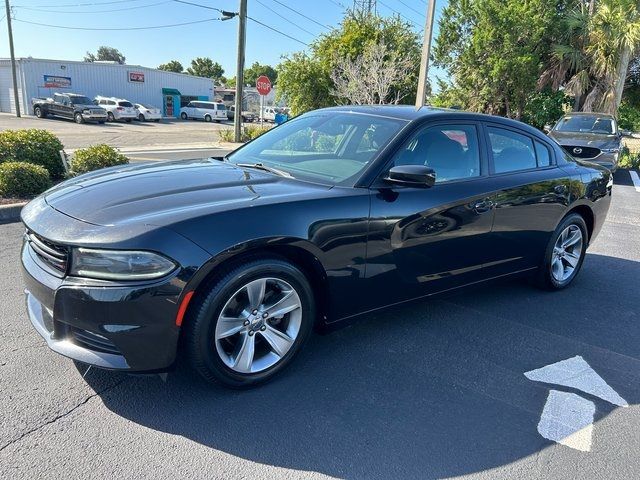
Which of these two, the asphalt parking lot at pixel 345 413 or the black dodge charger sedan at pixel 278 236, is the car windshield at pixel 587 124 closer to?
the black dodge charger sedan at pixel 278 236

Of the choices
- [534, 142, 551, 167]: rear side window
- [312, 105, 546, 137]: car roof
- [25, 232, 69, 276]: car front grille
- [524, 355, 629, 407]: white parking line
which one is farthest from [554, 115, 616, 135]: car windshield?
[25, 232, 69, 276]: car front grille

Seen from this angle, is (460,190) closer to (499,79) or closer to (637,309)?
(637,309)

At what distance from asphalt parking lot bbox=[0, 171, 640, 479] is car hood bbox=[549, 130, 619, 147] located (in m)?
10.1

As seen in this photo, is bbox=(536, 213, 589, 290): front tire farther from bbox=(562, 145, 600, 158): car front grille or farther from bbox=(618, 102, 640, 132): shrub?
bbox=(618, 102, 640, 132): shrub

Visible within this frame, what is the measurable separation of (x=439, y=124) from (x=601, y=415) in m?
2.13

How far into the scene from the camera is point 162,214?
98.9 inches

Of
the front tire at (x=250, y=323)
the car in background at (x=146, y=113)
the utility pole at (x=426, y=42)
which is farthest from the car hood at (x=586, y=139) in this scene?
the car in background at (x=146, y=113)

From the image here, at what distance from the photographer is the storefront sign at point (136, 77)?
1721 inches

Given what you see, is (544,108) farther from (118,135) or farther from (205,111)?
(205,111)

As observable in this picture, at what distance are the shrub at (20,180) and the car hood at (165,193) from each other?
13.6 feet

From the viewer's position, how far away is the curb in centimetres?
614

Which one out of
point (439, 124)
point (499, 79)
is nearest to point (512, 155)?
point (439, 124)

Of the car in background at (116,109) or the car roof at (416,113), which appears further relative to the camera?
the car in background at (116,109)

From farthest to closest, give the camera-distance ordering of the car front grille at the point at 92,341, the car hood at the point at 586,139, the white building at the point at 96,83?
1. the white building at the point at 96,83
2. the car hood at the point at 586,139
3. the car front grille at the point at 92,341
